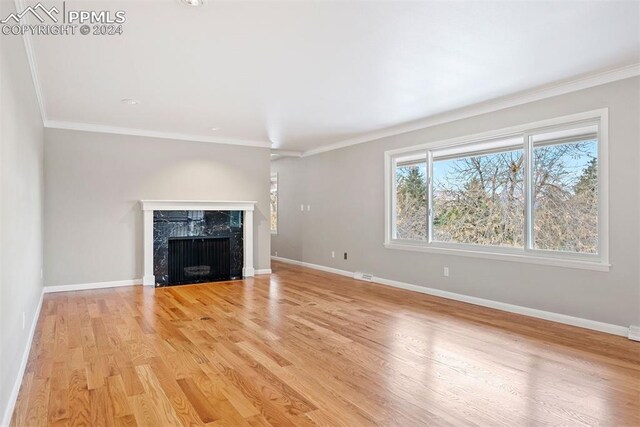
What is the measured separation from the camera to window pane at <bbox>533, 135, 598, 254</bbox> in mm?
3914

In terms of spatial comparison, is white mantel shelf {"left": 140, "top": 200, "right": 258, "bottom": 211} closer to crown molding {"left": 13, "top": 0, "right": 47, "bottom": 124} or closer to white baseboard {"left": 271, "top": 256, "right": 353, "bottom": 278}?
white baseboard {"left": 271, "top": 256, "right": 353, "bottom": 278}

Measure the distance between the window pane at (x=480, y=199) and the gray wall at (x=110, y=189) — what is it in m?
3.71

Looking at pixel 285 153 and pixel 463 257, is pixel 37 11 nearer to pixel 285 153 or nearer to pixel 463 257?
pixel 463 257

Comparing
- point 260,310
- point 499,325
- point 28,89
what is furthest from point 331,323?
point 28,89

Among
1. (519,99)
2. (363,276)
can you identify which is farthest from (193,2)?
(363,276)

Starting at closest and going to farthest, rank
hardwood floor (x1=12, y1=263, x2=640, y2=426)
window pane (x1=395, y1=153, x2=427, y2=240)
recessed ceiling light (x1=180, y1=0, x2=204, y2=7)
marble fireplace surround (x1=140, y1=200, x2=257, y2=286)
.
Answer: hardwood floor (x1=12, y1=263, x2=640, y2=426) → recessed ceiling light (x1=180, y1=0, x2=204, y2=7) → window pane (x1=395, y1=153, x2=427, y2=240) → marble fireplace surround (x1=140, y1=200, x2=257, y2=286)

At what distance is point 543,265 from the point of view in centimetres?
420

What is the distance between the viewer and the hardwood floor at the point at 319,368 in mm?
2221

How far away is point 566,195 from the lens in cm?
411

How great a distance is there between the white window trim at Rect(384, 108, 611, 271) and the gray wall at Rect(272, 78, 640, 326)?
0.20ft

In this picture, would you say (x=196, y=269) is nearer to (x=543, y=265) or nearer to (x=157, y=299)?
(x=157, y=299)

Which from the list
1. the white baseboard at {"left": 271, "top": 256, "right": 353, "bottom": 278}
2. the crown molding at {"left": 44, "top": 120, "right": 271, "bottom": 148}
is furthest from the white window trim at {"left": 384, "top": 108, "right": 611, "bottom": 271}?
the crown molding at {"left": 44, "top": 120, "right": 271, "bottom": 148}

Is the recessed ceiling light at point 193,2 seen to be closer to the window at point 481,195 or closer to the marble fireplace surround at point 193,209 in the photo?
the window at point 481,195

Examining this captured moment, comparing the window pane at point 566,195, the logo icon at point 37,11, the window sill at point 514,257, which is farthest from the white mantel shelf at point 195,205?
the window pane at point 566,195
